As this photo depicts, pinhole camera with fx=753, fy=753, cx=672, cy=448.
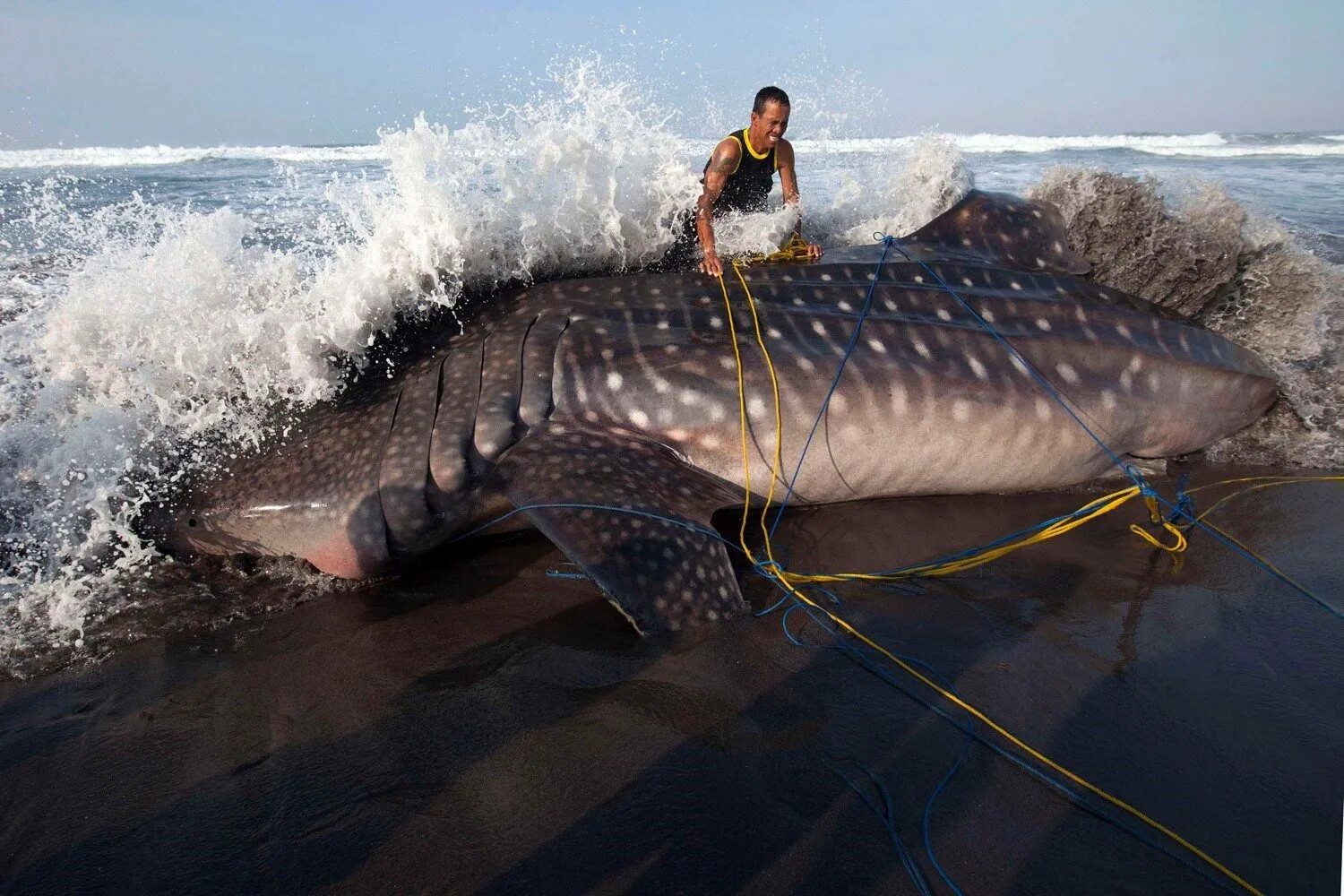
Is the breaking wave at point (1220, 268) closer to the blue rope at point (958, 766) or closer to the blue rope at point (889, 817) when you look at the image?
the blue rope at point (958, 766)

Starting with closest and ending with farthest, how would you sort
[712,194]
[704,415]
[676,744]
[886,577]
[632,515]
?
[676,744] < [632,515] < [886,577] < [704,415] < [712,194]

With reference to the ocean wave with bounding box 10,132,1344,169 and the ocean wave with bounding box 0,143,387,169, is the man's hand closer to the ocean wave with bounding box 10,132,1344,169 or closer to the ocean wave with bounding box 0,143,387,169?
the ocean wave with bounding box 10,132,1344,169

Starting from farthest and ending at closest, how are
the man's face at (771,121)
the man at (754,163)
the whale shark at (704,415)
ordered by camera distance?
the man's face at (771,121), the man at (754,163), the whale shark at (704,415)

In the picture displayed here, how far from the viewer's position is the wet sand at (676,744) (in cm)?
209

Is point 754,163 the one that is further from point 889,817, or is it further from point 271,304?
point 889,817

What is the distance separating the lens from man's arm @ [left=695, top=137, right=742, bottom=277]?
4742 millimetres

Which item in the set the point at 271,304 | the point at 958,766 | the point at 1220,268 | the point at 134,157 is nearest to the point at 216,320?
the point at 271,304

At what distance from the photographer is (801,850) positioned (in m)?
2.10

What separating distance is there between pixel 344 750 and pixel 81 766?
88 cm

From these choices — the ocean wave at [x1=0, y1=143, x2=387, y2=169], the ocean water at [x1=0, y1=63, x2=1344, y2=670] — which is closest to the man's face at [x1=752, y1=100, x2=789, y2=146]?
the ocean water at [x1=0, y1=63, x2=1344, y2=670]

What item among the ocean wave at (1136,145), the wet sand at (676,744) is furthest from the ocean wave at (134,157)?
the wet sand at (676,744)

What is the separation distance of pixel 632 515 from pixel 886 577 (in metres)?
1.23

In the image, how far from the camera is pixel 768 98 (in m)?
6.16

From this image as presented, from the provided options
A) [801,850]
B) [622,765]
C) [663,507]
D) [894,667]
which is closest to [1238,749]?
[894,667]
